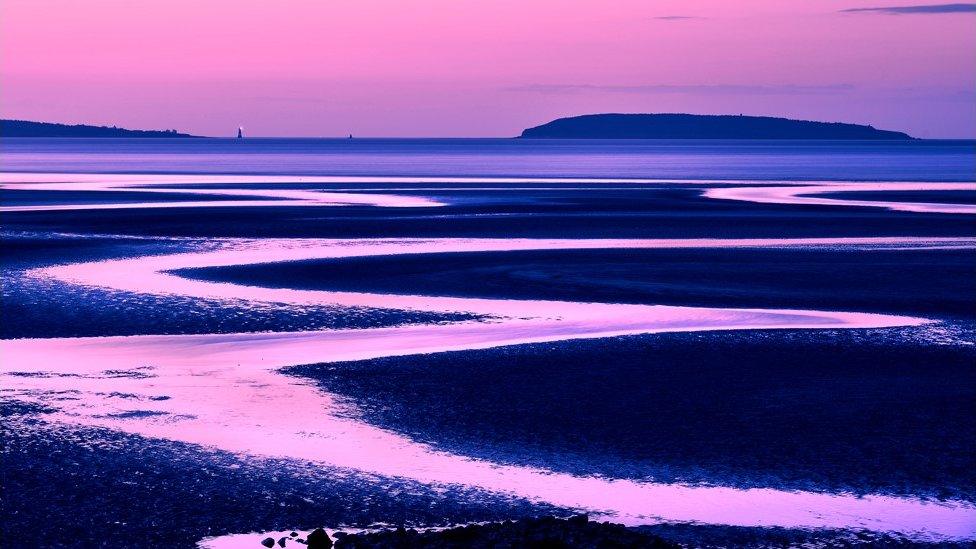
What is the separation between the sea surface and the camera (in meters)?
10.5

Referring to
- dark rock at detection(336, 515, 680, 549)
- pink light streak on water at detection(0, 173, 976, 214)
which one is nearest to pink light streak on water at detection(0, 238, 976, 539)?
dark rock at detection(336, 515, 680, 549)

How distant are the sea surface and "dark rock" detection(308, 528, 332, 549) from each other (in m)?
0.51

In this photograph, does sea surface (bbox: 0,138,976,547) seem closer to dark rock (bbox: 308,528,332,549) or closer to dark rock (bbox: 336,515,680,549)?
dark rock (bbox: 308,528,332,549)

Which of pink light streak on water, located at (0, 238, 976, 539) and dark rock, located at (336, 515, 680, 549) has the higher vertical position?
dark rock, located at (336, 515, 680, 549)

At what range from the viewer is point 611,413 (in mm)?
→ 14047

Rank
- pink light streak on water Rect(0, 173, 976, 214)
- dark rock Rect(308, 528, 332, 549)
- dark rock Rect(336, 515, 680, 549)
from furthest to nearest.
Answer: pink light streak on water Rect(0, 173, 976, 214) → dark rock Rect(308, 528, 332, 549) → dark rock Rect(336, 515, 680, 549)

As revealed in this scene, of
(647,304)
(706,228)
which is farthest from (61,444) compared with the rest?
(706,228)

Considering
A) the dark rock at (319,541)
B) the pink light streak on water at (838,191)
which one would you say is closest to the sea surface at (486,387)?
the dark rock at (319,541)

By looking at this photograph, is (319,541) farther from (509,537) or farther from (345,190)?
(345,190)

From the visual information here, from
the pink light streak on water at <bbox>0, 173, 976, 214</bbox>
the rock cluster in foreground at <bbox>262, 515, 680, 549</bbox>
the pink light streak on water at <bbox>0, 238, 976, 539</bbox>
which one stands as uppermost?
the rock cluster in foreground at <bbox>262, 515, 680, 549</bbox>

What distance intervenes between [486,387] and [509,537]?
6.32m

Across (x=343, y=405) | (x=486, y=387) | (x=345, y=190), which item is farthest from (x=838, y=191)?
(x=343, y=405)

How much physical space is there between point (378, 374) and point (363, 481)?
4.74 metres

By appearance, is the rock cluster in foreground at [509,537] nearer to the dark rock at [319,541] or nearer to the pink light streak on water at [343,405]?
the dark rock at [319,541]
